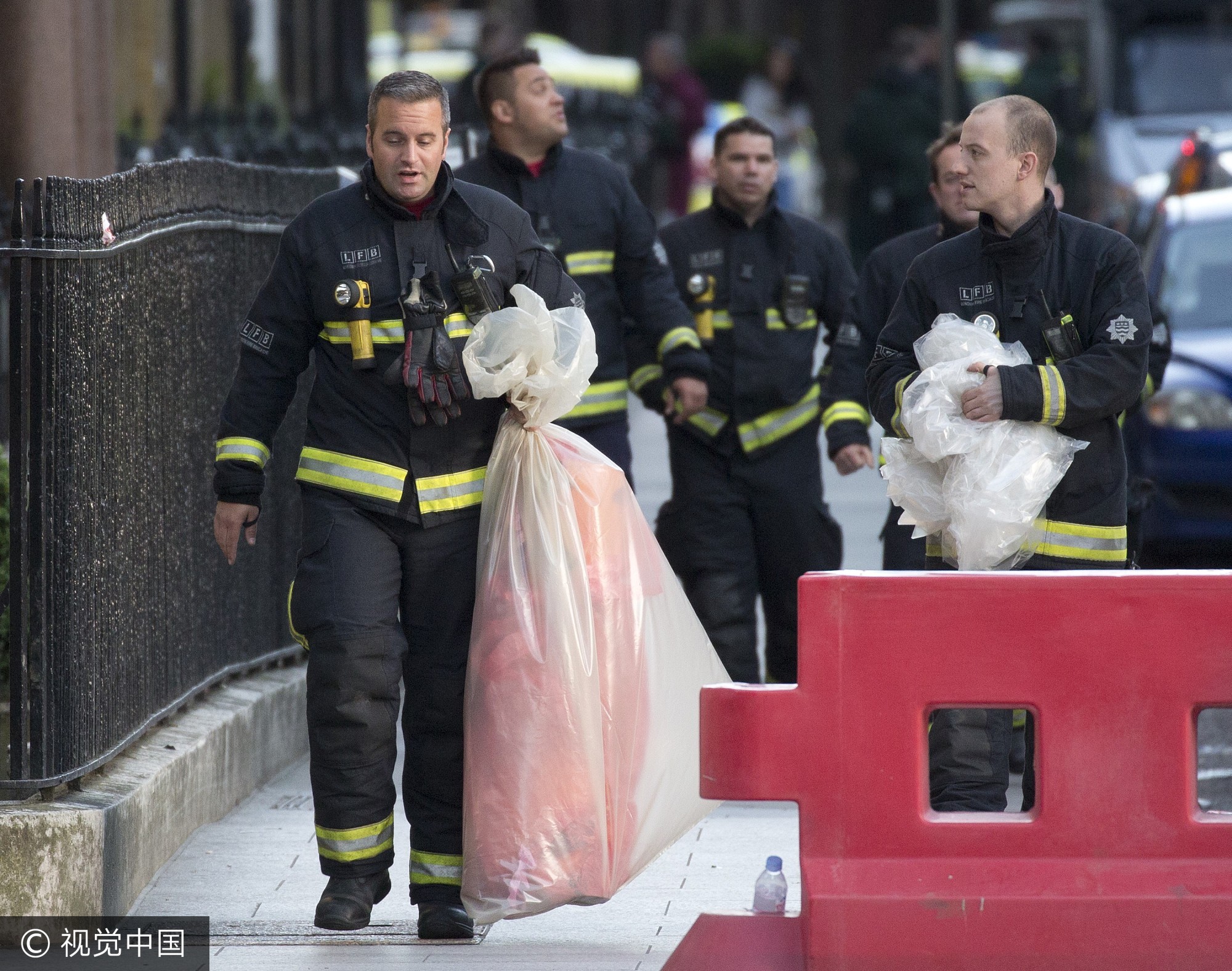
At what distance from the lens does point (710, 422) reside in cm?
710

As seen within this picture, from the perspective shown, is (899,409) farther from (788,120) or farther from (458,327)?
(788,120)

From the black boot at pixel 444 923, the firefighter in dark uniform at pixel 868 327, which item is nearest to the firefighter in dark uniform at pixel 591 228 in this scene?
the firefighter in dark uniform at pixel 868 327

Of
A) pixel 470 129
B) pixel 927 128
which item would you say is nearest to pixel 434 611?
pixel 470 129

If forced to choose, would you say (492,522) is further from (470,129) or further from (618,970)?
(470,129)

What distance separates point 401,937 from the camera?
508 centimetres

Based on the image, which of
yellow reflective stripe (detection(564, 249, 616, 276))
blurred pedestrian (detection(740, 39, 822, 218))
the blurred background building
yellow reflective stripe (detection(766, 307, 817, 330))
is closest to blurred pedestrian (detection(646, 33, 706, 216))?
the blurred background building

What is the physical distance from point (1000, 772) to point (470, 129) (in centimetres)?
472

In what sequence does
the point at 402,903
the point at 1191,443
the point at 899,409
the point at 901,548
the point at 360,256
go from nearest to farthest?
the point at 360,256 < the point at 899,409 < the point at 402,903 < the point at 901,548 < the point at 1191,443

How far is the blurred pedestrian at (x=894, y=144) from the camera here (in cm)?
1688

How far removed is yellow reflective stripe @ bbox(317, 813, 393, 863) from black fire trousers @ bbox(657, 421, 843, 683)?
227 centimetres

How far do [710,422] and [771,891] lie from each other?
2.52 m

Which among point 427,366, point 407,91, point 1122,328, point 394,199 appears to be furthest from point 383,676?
point 1122,328

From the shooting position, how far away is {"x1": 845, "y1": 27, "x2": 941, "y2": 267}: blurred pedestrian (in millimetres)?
16875

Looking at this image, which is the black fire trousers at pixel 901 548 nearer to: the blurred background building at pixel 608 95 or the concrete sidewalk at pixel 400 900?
the concrete sidewalk at pixel 400 900
